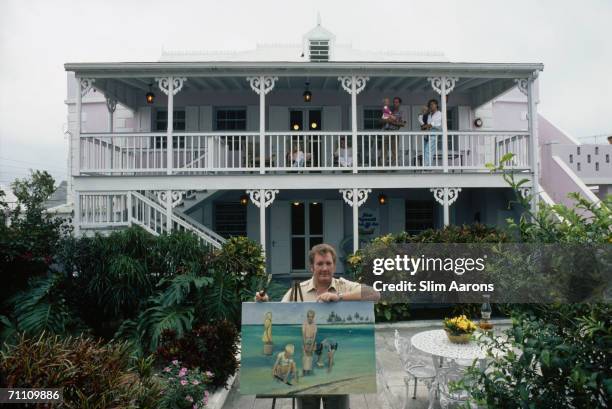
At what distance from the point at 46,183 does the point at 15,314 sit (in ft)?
17.6

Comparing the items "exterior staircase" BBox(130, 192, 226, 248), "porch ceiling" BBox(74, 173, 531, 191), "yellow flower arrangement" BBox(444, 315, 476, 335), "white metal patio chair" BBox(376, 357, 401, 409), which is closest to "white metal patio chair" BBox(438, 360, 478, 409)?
"yellow flower arrangement" BBox(444, 315, 476, 335)

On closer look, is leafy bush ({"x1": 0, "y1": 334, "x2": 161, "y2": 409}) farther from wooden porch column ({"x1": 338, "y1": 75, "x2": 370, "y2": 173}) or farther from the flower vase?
wooden porch column ({"x1": 338, "y1": 75, "x2": 370, "y2": 173})

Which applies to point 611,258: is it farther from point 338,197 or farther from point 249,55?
point 249,55

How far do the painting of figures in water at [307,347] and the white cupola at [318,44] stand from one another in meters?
12.7

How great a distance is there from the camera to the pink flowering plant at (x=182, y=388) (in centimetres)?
400

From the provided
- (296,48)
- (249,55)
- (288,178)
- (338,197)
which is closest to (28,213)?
(288,178)

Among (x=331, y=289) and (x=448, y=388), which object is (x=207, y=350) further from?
(x=448, y=388)

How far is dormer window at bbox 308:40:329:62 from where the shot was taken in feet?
48.0

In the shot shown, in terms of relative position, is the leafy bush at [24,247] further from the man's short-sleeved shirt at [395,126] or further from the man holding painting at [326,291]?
the man's short-sleeved shirt at [395,126]

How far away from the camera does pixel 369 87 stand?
13.1 meters

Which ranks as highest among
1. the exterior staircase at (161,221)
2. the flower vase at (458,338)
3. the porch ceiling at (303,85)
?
the porch ceiling at (303,85)

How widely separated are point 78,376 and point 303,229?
34.3 feet

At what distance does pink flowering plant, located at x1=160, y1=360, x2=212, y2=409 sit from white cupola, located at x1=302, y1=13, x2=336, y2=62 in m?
12.3

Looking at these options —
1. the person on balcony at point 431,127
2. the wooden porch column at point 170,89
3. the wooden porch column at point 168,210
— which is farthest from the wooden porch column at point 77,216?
the person on balcony at point 431,127
